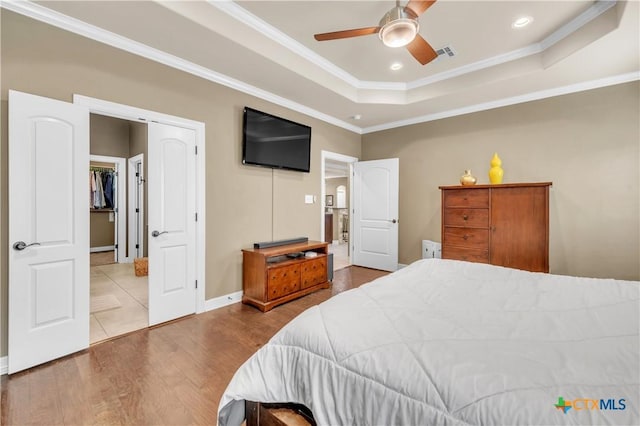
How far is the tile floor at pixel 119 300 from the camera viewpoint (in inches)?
107

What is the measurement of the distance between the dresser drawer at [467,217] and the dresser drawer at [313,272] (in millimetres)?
1747

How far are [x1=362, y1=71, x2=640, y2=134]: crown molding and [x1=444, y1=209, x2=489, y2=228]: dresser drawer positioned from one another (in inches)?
68.0

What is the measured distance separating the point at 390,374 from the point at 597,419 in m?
0.48

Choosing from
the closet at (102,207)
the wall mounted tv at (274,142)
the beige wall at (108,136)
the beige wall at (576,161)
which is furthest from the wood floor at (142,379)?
the closet at (102,207)

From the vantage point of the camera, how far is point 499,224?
3.32 meters

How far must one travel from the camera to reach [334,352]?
3.27ft

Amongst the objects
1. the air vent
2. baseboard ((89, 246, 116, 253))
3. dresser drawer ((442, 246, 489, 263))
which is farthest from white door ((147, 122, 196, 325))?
baseboard ((89, 246, 116, 253))

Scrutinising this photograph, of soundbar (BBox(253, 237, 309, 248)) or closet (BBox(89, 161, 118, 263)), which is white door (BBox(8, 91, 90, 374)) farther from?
closet (BBox(89, 161, 118, 263))

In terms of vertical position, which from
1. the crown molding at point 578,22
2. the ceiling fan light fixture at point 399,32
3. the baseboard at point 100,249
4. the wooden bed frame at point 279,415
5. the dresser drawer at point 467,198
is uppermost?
the crown molding at point 578,22

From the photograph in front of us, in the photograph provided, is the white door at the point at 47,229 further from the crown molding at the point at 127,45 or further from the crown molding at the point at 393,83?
the crown molding at the point at 393,83

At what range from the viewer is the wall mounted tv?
11.4 ft

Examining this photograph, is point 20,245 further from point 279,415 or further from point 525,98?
point 525,98

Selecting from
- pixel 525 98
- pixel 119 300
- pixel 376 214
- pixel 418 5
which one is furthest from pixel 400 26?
pixel 119 300

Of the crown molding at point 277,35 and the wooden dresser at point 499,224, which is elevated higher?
the crown molding at point 277,35
